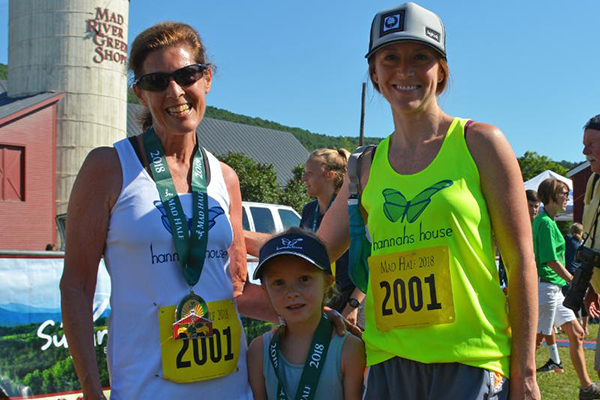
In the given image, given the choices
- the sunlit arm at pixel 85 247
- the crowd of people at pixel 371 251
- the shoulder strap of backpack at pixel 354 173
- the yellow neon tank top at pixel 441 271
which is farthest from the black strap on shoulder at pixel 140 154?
the yellow neon tank top at pixel 441 271

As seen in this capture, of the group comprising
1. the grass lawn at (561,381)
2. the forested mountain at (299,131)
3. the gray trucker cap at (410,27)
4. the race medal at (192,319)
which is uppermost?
the forested mountain at (299,131)

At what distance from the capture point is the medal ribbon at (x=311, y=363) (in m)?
2.39

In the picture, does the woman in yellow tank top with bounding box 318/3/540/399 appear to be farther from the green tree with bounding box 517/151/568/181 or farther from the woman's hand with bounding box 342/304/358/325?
the green tree with bounding box 517/151/568/181

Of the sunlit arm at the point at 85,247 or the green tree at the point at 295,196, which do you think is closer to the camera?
the sunlit arm at the point at 85,247

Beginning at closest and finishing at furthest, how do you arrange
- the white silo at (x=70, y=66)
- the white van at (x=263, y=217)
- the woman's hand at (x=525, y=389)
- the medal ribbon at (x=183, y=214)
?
the woman's hand at (x=525, y=389), the medal ribbon at (x=183, y=214), the white van at (x=263, y=217), the white silo at (x=70, y=66)

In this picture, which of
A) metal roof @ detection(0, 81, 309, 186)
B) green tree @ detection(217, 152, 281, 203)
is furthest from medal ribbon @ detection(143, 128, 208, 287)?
metal roof @ detection(0, 81, 309, 186)

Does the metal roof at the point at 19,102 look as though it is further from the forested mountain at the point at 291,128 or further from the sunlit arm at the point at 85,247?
the forested mountain at the point at 291,128

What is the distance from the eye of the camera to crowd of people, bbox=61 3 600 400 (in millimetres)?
2031

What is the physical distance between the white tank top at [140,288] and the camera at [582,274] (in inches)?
140

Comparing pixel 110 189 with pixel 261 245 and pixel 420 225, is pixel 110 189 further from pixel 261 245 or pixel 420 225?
pixel 420 225

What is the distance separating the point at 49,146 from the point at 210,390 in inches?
991

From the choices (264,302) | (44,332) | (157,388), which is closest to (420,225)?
(264,302)

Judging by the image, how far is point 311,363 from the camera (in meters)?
2.44

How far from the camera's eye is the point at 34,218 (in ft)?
77.9
